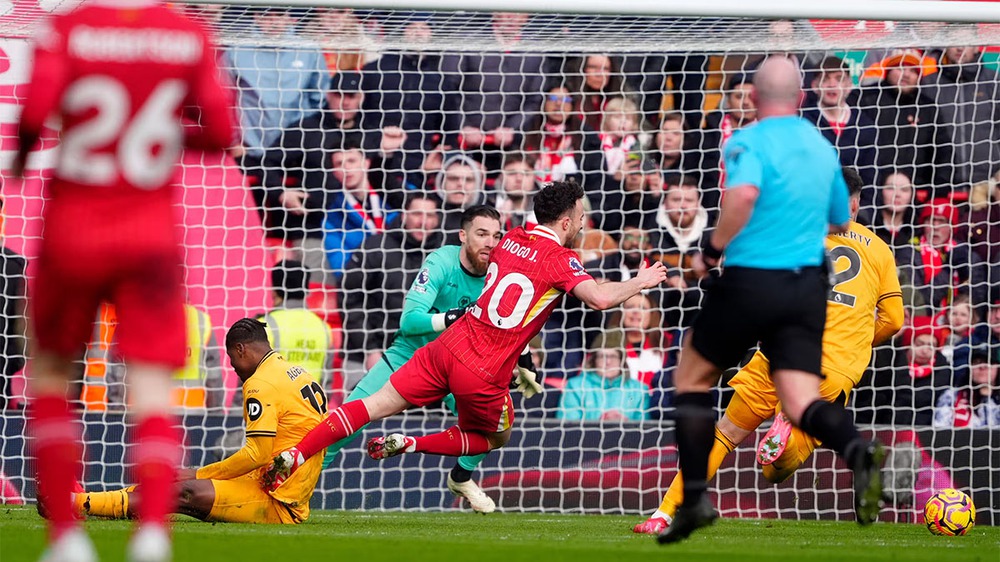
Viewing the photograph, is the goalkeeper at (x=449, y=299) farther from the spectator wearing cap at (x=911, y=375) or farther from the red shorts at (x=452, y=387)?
the spectator wearing cap at (x=911, y=375)

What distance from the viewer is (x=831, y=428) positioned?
534 cm

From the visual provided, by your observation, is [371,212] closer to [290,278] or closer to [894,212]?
[290,278]

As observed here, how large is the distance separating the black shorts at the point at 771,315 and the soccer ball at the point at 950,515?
2482 millimetres

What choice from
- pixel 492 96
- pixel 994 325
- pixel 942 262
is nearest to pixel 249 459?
pixel 492 96

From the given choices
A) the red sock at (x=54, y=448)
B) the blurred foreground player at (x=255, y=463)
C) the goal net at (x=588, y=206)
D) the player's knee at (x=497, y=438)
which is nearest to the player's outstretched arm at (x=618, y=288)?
the player's knee at (x=497, y=438)

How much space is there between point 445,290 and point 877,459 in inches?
168

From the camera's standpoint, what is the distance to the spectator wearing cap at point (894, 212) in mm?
10422

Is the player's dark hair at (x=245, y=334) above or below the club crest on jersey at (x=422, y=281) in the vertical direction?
below

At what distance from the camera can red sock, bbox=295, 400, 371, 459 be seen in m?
7.36

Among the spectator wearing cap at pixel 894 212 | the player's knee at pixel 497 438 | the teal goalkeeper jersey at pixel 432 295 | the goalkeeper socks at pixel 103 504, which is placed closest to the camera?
the goalkeeper socks at pixel 103 504

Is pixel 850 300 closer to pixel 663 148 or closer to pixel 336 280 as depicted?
pixel 663 148

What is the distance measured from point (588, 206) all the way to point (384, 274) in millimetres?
1821

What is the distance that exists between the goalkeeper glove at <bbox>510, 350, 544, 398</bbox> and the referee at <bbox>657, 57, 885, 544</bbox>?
2.94m

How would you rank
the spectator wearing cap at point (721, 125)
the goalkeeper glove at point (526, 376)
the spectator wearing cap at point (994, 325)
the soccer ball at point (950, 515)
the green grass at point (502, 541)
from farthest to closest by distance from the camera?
1. the spectator wearing cap at point (721, 125)
2. the spectator wearing cap at point (994, 325)
3. the goalkeeper glove at point (526, 376)
4. the soccer ball at point (950, 515)
5. the green grass at point (502, 541)
